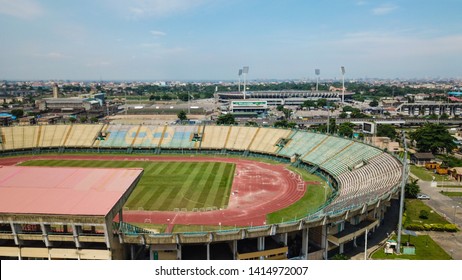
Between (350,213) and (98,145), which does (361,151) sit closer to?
(350,213)

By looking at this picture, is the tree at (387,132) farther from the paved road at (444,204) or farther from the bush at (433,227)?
the bush at (433,227)

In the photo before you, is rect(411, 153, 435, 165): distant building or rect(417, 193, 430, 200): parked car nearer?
rect(417, 193, 430, 200): parked car

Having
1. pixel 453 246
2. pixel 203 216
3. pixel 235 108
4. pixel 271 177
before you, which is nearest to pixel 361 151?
pixel 271 177

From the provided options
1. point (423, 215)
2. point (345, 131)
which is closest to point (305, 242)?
point (423, 215)

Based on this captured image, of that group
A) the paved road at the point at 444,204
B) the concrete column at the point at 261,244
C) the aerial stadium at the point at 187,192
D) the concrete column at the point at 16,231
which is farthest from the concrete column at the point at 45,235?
the paved road at the point at 444,204

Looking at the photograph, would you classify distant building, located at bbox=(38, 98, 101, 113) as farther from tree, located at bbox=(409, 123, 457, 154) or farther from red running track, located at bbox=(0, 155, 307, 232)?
tree, located at bbox=(409, 123, 457, 154)

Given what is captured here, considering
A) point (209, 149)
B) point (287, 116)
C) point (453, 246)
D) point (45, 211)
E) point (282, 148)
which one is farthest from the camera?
point (287, 116)

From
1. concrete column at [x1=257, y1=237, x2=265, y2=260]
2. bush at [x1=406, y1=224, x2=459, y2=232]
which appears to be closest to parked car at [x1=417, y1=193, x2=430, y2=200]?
bush at [x1=406, y1=224, x2=459, y2=232]
